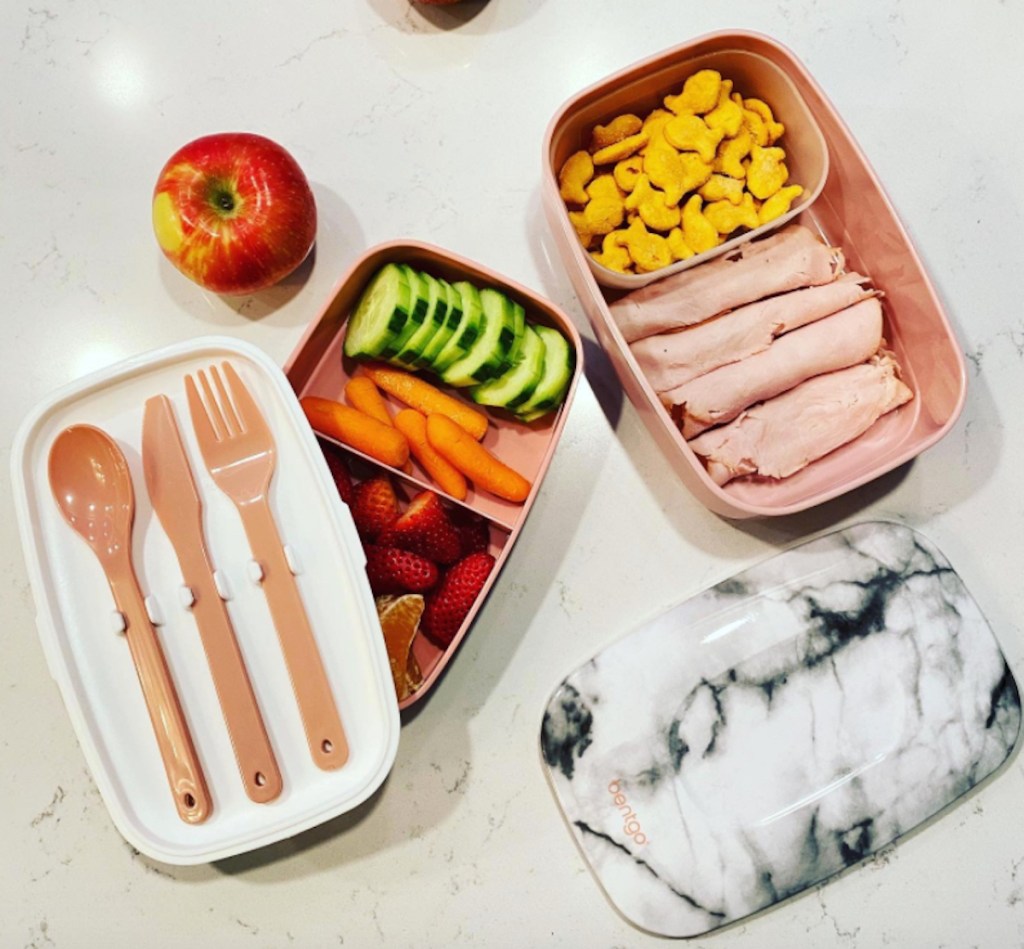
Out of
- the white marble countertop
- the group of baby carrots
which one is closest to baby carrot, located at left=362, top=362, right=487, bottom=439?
the group of baby carrots

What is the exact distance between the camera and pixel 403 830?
110 cm

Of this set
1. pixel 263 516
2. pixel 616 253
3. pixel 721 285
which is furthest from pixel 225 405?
pixel 721 285

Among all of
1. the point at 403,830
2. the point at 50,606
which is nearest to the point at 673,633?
the point at 403,830

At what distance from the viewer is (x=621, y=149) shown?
1070mm

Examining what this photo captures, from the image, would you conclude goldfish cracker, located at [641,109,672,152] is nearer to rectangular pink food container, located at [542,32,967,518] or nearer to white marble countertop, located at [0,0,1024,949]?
rectangular pink food container, located at [542,32,967,518]

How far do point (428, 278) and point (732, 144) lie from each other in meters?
0.38

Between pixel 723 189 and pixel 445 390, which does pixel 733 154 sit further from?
pixel 445 390

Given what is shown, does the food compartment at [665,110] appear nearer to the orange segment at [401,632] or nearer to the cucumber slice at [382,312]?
the cucumber slice at [382,312]

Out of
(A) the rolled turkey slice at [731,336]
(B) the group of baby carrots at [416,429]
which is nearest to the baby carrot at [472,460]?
(B) the group of baby carrots at [416,429]

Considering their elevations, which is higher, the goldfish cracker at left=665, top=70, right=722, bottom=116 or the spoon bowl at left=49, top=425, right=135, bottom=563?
the goldfish cracker at left=665, top=70, right=722, bottom=116

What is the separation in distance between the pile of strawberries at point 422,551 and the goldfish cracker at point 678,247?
0.38 m

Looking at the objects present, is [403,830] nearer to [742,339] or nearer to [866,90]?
[742,339]

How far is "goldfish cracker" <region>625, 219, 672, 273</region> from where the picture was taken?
107cm

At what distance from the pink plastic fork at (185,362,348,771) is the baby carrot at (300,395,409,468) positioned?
10 centimetres
